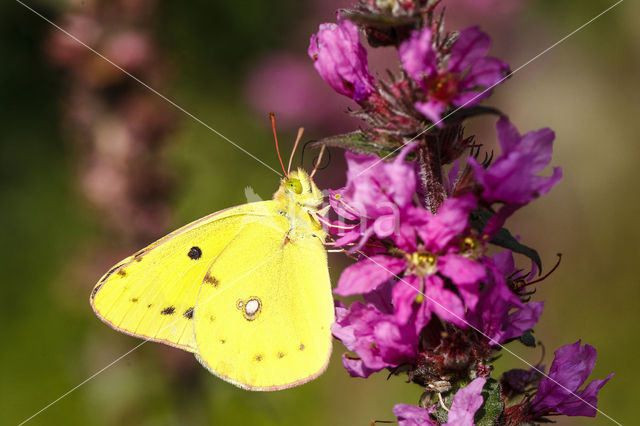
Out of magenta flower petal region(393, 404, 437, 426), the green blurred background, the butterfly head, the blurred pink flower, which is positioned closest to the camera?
magenta flower petal region(393, 404, 437, 426)

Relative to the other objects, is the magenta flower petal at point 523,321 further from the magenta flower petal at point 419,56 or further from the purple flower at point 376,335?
the magenta flower petal at point 419,56

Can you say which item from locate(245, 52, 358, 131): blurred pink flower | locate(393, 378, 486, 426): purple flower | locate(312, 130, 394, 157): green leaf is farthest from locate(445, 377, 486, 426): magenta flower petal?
locate(245, 52, 358, 131): blurred pink flower

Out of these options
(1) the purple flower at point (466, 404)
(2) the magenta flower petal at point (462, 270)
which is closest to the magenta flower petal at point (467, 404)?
(1) the purple flower at point (466, 404)

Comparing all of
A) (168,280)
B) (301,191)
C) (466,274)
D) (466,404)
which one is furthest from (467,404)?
(168,280)

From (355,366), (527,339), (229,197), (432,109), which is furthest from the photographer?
(229,197)

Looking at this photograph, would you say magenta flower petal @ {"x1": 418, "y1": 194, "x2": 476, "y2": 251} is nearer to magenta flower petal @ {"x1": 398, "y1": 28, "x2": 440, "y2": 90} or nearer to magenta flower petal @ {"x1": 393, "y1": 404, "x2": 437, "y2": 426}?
magenta flower petal @ {"x1": 398, "y1": 28, "x2": 440, "y2": 90}

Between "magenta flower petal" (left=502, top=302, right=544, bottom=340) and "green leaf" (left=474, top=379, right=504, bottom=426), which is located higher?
"magenta flower petal" (left=502, top=302, right=544, bottom=340)

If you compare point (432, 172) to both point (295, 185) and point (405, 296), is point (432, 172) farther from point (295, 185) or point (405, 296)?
point (295, 185)
